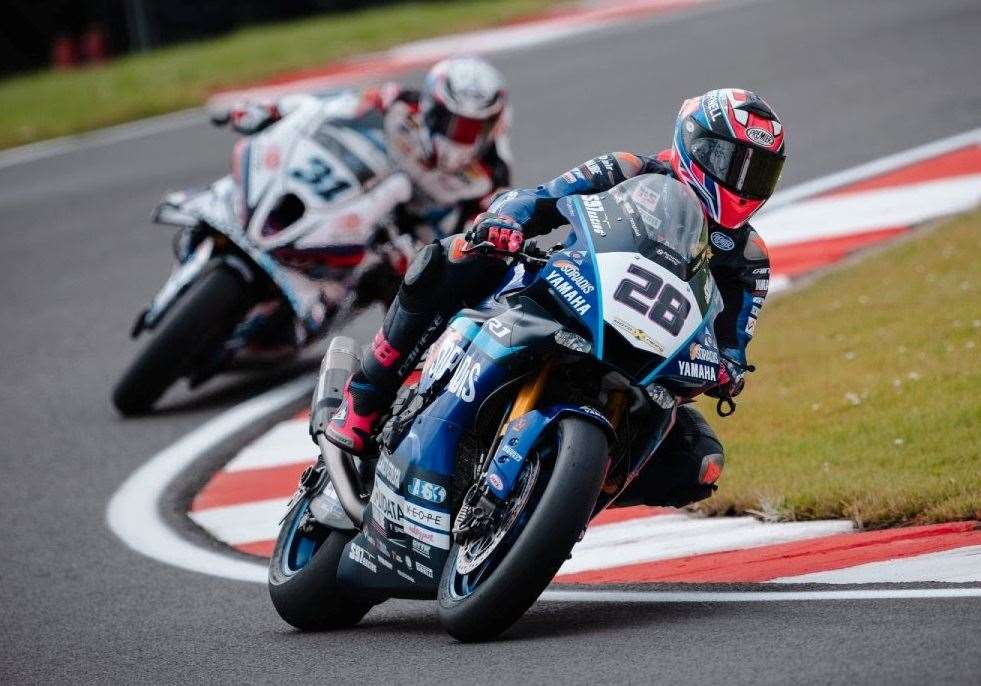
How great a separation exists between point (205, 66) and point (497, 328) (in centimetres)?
1324

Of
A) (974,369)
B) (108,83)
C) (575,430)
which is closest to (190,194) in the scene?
(974,369)

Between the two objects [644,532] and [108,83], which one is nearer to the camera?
[644,532]

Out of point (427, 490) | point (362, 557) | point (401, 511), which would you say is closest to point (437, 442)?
point (427, 490)

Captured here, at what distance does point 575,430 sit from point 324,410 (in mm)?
1410

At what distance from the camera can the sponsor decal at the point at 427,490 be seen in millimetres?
4738

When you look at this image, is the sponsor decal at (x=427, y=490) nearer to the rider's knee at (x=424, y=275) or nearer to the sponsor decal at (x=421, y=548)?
the sponsor decal at (x=421, y=548)

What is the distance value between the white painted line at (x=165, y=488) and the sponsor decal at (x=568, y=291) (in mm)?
1925

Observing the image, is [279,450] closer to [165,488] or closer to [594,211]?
[165,488]

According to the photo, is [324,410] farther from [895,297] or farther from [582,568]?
[895,297]

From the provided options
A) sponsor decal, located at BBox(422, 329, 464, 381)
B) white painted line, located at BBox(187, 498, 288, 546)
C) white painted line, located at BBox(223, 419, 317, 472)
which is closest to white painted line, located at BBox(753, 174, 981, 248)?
white painted line, located at BBox(223, 419, 317, 472)

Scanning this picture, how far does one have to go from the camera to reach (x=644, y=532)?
6.00m

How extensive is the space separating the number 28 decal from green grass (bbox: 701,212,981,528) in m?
1.46

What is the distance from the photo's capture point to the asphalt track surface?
4.30 m

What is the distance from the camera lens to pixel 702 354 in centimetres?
459
